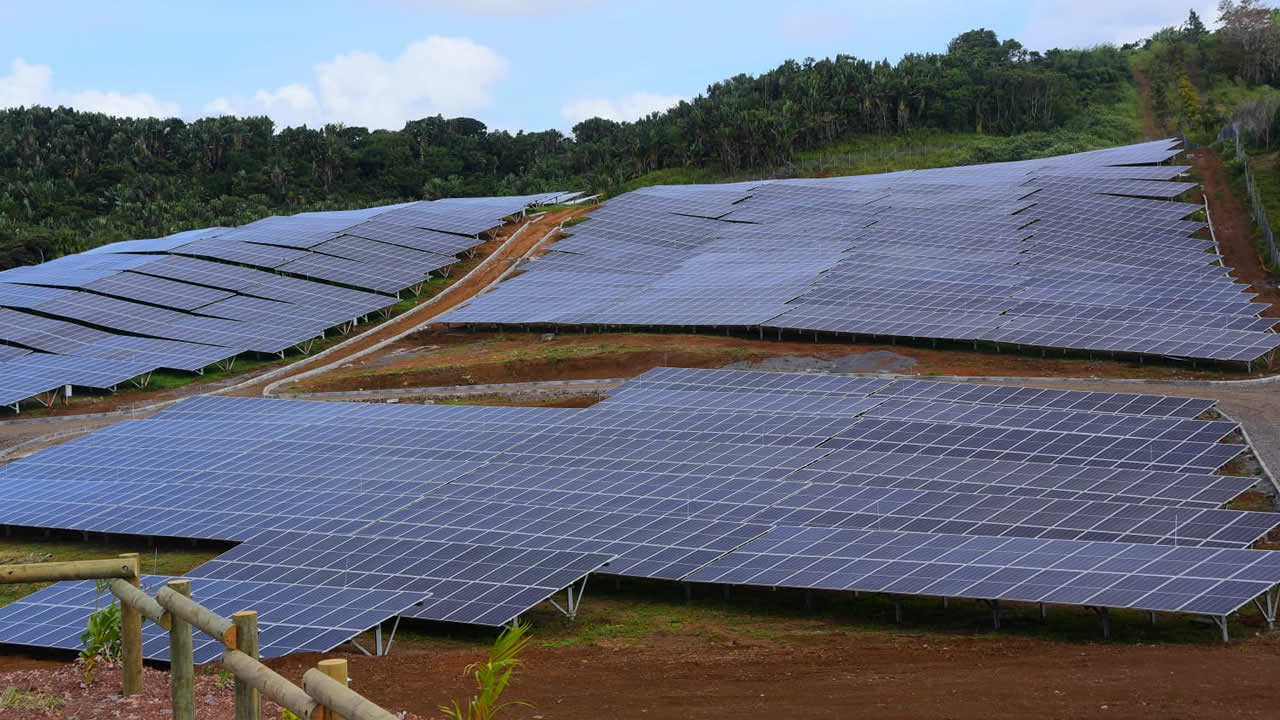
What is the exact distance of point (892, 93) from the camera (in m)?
125

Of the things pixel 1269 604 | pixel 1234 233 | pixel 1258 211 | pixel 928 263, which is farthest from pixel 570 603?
pixel 1258 211

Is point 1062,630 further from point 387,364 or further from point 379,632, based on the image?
point 387,364

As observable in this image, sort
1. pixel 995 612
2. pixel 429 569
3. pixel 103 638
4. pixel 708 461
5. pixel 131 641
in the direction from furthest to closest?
1. pixel 708 461
2. pixel 429 569
3. pixel 995 612
4. pixel 103 638
5. pixel 131 641

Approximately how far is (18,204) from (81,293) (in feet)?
142

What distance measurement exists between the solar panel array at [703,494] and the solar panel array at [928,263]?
55.1 feet

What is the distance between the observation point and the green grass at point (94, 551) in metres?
35.2

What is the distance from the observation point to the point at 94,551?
3759 centimetres

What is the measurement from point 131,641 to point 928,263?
2415 inches

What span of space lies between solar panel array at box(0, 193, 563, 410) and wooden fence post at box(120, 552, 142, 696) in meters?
48.5

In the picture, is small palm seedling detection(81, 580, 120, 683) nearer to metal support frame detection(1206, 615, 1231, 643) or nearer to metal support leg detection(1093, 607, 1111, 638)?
metal support leg detection(1093, 607, 1111, 638)

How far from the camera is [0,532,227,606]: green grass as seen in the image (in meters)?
35.2

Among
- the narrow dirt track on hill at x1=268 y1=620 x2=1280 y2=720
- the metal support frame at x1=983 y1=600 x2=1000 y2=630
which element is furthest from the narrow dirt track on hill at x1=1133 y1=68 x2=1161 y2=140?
the narrow dirt track on hill at x1=268 y1=620 x2=1280 y2=720

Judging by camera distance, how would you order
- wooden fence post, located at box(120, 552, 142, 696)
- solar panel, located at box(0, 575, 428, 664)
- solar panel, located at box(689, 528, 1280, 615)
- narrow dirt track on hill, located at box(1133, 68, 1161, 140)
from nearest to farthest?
wooden fence post, located at box(120, 552, 142, 696) < solar panel, located at box(0, 575, 428, 664) < solar panel, located at box(689, 528, 1280, 615) < narrow dirt track on hill, located at box(1133, 68, 1161, 140)

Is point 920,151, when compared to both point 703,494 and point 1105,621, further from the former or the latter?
point 1105,621
